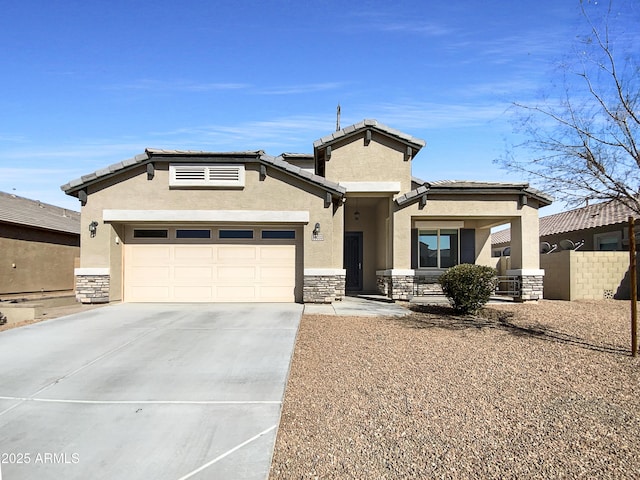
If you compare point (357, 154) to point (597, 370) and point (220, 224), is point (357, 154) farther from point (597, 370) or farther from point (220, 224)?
point (597, 370)

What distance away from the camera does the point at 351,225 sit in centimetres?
1781

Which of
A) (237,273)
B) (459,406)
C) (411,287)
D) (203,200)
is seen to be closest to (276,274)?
(237,273)

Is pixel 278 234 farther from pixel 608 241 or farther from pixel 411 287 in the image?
pixel 608 241

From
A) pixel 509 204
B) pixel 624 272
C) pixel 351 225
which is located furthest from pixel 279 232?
pixel 624 272

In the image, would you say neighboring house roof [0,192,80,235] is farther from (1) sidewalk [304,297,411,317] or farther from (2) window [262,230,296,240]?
(1) sidewalk [304,297,411,317]

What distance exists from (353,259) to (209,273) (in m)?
6.60

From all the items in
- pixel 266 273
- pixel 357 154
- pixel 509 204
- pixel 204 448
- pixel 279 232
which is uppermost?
pixel 357 154

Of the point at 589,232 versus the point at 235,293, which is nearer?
the point at 235,293

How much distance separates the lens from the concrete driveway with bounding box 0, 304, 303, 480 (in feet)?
13.5

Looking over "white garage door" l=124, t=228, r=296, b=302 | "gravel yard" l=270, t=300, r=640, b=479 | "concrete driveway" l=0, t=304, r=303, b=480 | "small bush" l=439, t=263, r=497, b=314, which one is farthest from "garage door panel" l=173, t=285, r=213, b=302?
"small bush" l=439, t=263, r=497, b=314

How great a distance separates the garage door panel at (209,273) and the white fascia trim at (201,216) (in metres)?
0.87

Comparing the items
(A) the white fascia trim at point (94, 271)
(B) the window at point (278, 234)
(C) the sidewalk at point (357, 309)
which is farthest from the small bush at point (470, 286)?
(A) the white fascia trim at point (94, 271)

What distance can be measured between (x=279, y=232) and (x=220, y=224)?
177 centimetres

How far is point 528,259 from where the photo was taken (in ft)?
48.3
